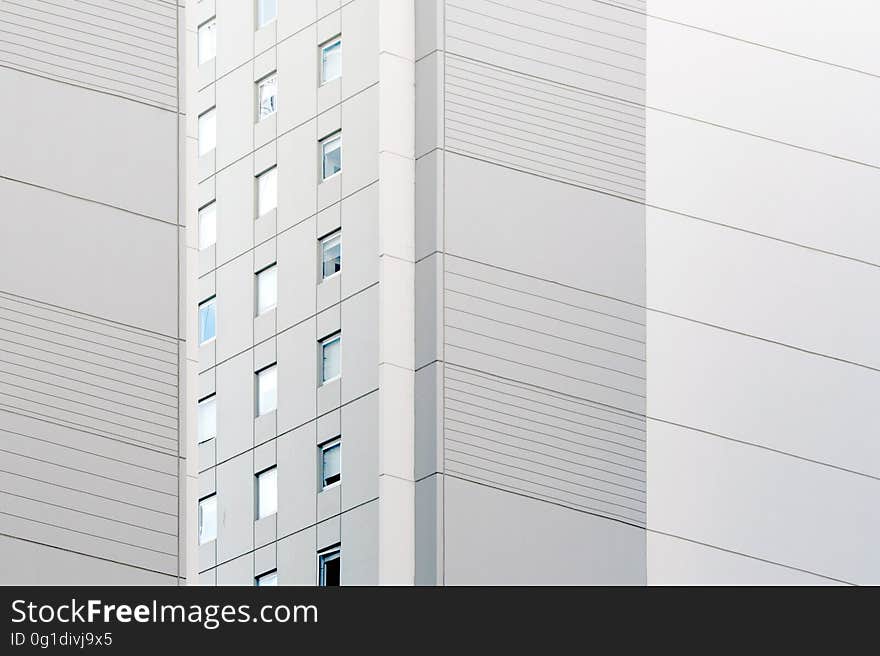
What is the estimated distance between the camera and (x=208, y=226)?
148ft

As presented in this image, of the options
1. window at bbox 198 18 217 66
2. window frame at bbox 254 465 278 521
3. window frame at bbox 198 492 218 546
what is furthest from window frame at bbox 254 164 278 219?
window frame at bbox 198 492 218 546

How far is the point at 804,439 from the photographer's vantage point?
124ft

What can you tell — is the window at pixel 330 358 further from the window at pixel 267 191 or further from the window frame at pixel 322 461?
the window at pixel 267 191

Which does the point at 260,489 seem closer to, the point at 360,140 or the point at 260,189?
the point at 260,189

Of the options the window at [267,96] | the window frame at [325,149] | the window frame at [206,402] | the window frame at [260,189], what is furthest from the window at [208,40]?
the window frame at [206,402]

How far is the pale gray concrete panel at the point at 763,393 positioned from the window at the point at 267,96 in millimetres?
10304

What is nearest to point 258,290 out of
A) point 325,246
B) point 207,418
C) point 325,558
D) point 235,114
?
point 325,246

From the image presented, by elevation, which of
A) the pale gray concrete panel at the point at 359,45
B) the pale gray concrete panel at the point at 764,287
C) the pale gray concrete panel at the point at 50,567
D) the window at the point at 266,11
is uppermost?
the window at the point at 266,11

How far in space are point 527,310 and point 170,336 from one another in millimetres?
9035

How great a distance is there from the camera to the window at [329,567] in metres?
38.2

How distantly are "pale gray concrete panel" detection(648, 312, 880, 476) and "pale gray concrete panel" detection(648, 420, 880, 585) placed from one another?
12.4 inches
